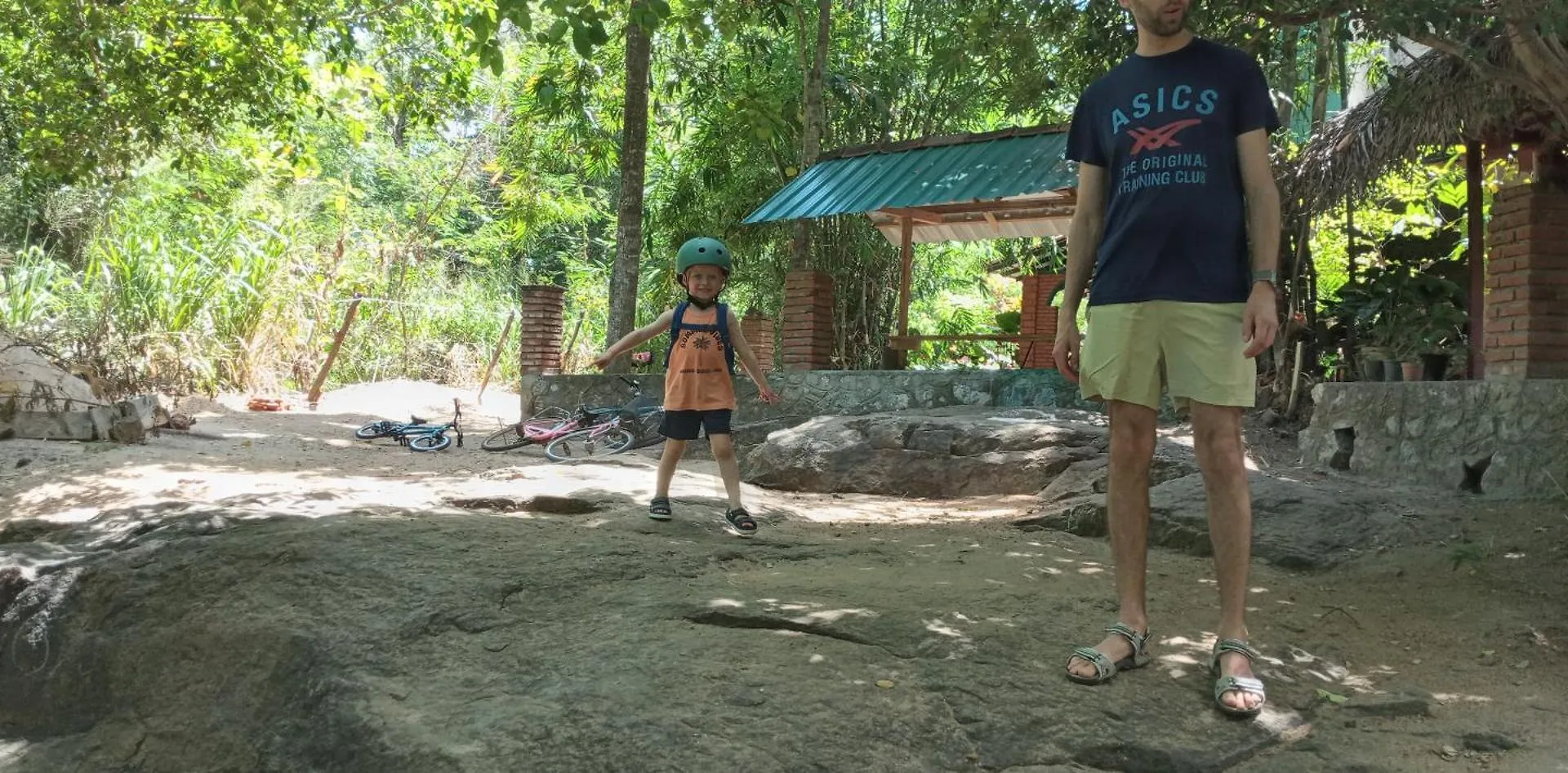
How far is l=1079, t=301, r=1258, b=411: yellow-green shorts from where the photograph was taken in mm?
2305

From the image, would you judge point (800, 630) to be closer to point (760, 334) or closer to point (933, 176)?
point (933, 176)

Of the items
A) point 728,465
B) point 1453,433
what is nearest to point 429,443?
point 728,465

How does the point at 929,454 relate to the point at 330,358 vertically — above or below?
below

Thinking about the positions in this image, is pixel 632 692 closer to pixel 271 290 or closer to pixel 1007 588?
pixel 1007 588

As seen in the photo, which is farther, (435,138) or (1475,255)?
(435,138)

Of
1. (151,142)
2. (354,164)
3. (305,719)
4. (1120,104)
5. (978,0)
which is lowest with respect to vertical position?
(305,719)

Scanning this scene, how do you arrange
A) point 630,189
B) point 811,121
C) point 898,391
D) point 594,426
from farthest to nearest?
point 811,121 < point 630,189 < point 594,426 < point 898,391

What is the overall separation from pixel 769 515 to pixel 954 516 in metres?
1.13

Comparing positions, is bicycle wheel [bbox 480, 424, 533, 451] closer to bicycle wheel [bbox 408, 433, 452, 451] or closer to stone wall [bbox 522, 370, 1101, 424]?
bicycle wheel [bbox 408, 433, 452, 451]

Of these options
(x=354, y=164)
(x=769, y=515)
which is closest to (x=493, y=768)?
(x=769, y=515)

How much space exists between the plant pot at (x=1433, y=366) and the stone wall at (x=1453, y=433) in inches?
31.7

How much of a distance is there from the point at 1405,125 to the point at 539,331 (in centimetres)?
805

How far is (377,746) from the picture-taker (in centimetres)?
216

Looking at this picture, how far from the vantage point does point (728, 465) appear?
4.45m
